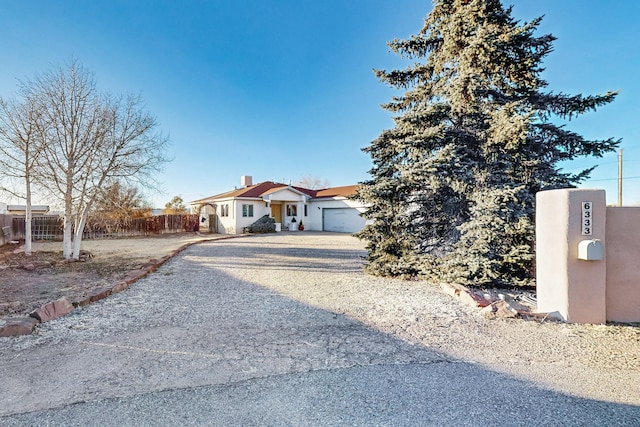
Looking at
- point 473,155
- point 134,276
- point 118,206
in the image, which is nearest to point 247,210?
point 118,206

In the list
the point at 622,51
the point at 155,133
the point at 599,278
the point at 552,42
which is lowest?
the point at 599,278

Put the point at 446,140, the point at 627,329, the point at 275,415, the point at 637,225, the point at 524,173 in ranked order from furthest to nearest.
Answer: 1. the point at 446,140
2. the point at 524,173
3. the point at 637,225
4. the point at 627,329
5. the point at 275,415

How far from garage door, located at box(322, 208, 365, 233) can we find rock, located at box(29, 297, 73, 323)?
18988 mm

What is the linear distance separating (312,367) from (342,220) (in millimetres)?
20911

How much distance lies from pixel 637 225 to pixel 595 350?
2315 millimetres

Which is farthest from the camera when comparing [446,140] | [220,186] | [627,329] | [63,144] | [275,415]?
[220,186]

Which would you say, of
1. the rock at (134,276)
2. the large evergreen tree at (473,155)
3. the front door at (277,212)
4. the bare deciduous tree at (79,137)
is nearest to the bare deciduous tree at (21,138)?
the bare deciduous tree at (79,137)

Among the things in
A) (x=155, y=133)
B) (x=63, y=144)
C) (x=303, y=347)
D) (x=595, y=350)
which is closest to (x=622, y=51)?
(x=595, y=350)

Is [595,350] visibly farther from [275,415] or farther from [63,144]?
[63,144]

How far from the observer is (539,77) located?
7500 millimetres

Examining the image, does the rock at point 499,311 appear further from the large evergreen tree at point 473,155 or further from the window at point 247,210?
the window at point 247,210

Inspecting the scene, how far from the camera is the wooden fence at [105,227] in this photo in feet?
57.8

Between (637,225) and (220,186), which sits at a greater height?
(220,186)

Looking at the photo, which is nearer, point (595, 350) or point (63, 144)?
point (595, 350)
